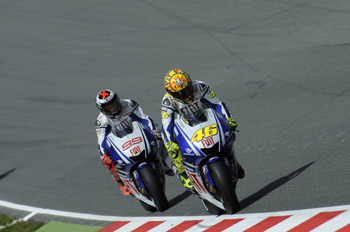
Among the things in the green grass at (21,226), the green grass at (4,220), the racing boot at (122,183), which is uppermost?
the racing boot at (122,183)

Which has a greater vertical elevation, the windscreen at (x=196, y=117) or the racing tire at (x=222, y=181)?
the windscreen at (x=196, y=117)

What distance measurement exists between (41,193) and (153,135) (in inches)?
163

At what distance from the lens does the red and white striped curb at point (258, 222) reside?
8586 millimetres

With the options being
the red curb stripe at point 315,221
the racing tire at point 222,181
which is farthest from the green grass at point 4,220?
the red curb stripe at point 315,221

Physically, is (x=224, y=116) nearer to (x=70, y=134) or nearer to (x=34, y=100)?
(x=70, y=134)

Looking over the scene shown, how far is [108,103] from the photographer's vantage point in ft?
37.2

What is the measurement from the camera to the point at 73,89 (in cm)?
2088

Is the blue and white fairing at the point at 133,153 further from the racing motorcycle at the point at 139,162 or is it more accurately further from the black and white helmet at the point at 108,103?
the black and white helmet at the point at 108,103

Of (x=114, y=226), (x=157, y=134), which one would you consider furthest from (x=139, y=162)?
(x=114, y=226)

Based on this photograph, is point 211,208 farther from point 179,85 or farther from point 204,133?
point 179,85

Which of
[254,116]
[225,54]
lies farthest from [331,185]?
[225,54]

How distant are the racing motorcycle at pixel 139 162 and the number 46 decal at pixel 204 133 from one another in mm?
1577

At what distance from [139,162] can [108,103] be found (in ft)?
3.55

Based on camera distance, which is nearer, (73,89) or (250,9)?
(73,89)
